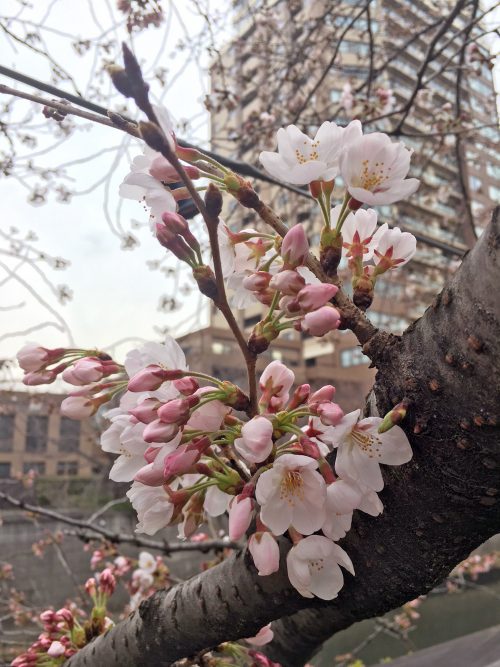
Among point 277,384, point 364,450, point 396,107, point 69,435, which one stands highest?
point 396,107

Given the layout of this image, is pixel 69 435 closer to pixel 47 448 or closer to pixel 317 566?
pixel 47 448

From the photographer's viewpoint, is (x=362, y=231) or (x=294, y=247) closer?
(x=294, y=247)

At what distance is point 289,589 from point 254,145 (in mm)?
3357

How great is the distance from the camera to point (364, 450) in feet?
1.70

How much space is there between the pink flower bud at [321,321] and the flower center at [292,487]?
0.15 metres

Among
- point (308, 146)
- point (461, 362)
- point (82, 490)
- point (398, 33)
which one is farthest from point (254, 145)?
point (82, 490)

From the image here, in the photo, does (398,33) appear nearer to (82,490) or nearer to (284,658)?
(284,658)

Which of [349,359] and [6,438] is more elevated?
[349,359]

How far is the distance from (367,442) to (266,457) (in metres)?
0.10

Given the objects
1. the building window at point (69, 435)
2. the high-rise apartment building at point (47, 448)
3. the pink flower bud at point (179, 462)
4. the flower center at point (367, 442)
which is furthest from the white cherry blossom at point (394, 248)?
the building window at point (69, 435)

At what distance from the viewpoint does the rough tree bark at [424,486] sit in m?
0.45

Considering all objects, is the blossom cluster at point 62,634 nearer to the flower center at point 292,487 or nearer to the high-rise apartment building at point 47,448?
the flower center at point 292,487

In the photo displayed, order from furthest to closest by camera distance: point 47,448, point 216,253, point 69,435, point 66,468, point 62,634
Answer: point 66,468, point 47,448, point 69,435, point 62,634, point 216,253

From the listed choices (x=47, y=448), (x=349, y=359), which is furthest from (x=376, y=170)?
(x=349, y=359)
